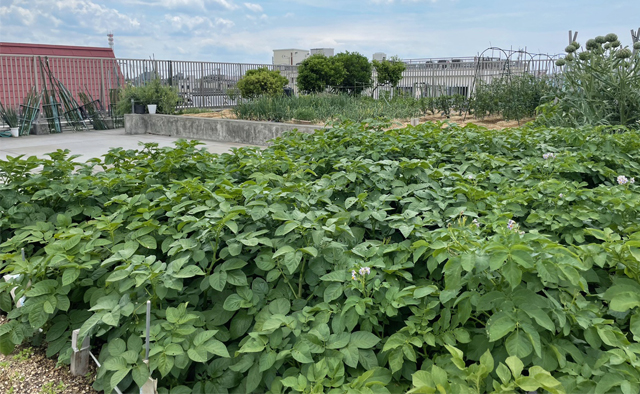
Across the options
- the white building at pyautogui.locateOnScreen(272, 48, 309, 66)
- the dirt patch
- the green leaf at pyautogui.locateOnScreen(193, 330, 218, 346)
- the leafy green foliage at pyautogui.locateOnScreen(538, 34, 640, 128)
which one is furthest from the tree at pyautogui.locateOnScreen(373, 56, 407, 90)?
the green leaf at pyautogui.locateOnScreen(193, 330, 218, 346)

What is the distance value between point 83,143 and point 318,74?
920 centimetres

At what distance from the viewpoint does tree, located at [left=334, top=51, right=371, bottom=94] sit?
19.3 m

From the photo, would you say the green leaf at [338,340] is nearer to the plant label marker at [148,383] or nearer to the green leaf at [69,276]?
the plant label marker at [148,383]

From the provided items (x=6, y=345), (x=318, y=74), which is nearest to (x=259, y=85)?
(x=318, y=74)

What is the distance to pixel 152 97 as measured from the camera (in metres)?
14.5

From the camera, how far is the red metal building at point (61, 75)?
14.9 m

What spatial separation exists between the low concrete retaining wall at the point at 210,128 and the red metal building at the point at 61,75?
10.8 feet

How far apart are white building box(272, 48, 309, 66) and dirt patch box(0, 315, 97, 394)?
35476 millimetres

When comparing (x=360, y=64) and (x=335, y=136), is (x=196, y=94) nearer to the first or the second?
(x=360, y=64)

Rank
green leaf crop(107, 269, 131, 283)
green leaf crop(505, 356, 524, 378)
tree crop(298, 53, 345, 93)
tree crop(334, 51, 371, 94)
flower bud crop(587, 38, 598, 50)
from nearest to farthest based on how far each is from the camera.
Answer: green leaf crop(505, 356, 524, 378) → green leaf crop(107, 269, 131, 283) → flower bud crop(587, 38, 598, 50) → tree crop(298, 53, 345, 93) → tree crop(334, 51, 371, 94)

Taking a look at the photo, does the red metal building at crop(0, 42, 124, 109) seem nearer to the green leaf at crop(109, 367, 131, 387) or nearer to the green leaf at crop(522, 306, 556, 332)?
the green leaf at crop(109, 367, 131, 387)

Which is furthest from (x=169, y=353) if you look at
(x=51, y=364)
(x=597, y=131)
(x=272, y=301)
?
(x=597, y=131)

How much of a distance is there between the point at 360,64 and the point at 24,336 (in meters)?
18.6

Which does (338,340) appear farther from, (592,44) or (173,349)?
(592,44)
